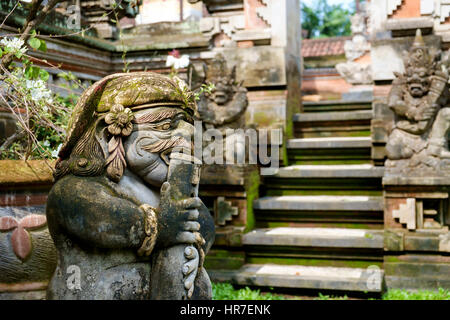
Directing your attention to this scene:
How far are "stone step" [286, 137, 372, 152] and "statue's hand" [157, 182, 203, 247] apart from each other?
13.5 ft

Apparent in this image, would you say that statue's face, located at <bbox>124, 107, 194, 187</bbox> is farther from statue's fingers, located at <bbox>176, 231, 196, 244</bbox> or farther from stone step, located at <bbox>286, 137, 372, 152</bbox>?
stone step, located at <bbox>286, 137, 372, 152</bbox>

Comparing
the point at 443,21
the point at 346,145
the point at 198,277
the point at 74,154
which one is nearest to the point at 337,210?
the point at 346,145

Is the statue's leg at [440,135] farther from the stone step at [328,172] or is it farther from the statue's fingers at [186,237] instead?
the statue's fingers at [186,237]

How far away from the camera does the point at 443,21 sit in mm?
6125

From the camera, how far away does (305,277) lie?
496 cm

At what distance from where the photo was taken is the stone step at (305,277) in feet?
15.6

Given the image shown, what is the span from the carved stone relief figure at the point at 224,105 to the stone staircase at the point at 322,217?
0.75 m

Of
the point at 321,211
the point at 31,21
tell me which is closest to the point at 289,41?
the point at 321,211

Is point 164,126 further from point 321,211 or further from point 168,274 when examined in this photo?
point 321,211

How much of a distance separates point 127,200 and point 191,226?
320 mm

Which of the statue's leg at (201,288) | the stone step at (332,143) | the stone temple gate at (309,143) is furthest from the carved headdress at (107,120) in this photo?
the stone step at (332,143)

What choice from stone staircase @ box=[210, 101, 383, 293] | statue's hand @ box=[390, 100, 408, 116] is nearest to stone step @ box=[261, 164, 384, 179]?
stone staircase @ box=[210, 101, 383, 293]
